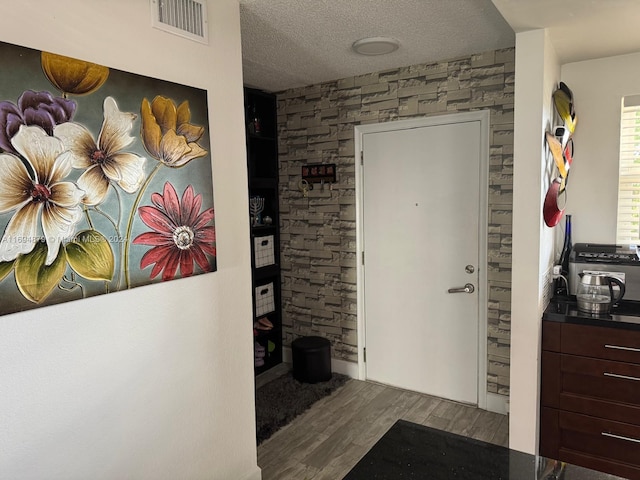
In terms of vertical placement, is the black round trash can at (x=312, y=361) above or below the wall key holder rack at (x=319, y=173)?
below

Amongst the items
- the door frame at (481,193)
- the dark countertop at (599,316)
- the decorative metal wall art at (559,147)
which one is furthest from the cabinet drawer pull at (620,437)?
the decorative metal wall art at (559,147)

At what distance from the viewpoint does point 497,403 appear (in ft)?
10.2

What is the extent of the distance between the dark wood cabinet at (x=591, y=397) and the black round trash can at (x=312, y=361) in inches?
66.7

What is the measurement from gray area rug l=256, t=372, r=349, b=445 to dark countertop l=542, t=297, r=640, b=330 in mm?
1786

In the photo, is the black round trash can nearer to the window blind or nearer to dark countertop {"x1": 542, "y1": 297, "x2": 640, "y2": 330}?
dark countertop {"x1": 542, "y1": 297, "x2": 640, "y2": 330}

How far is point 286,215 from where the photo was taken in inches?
158

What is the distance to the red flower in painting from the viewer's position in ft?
5.93

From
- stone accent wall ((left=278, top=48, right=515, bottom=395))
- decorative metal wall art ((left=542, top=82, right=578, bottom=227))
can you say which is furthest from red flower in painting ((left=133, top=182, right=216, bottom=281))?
stone accent wall ((left=278, top=48, right=515, bottom=395))

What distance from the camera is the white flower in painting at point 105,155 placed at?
5.07 ft

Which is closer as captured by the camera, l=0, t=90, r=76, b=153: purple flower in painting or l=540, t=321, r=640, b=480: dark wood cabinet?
l=0, t=90, r=76, b=153: purple flower in painting

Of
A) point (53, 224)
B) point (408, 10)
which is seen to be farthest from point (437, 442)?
point (408, 10)

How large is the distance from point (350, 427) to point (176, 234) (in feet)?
6.13

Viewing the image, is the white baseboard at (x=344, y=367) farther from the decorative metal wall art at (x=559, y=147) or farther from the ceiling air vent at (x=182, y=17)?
the ceiling air vent at (x=182, y=17)

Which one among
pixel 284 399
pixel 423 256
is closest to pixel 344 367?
pixel 284 399
